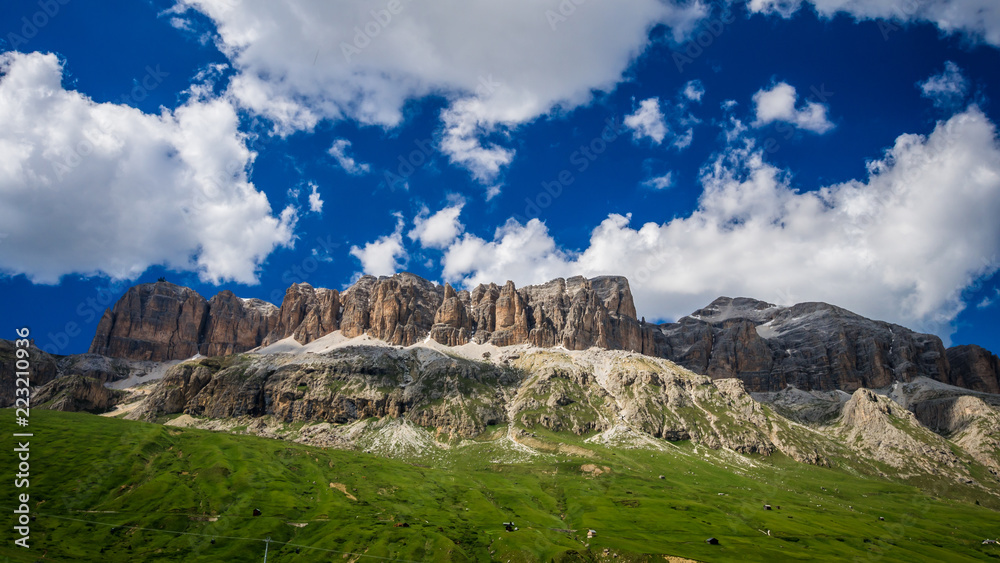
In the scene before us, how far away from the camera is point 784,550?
127938 mm

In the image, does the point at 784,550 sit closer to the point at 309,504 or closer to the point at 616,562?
the point at 616,562

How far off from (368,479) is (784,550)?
129910mm

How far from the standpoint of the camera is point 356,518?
462 feet

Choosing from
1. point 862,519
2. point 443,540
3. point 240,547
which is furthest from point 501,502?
point 862,519

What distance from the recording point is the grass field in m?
118

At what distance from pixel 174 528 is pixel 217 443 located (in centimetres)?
8052

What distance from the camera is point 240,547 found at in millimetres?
119000

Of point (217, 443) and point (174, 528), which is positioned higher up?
point (217, 443)

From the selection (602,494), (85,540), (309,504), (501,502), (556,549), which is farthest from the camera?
(602,494)

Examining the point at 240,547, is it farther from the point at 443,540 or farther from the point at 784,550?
the point at 784,550

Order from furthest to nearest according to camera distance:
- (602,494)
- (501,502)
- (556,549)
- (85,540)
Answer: (602,494) → (501,502) → (556,549) → (85,540)

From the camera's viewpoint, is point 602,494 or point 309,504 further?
point 602,494

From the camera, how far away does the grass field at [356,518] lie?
388 ft

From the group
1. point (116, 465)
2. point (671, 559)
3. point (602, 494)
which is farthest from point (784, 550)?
point (116, 465)
